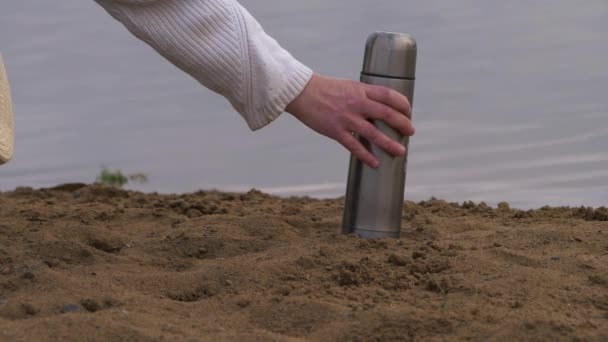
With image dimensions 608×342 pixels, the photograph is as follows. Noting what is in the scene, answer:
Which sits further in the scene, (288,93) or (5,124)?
(5,124)

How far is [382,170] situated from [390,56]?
0.34 metres

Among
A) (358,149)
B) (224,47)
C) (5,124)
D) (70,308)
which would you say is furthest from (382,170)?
(5,124)

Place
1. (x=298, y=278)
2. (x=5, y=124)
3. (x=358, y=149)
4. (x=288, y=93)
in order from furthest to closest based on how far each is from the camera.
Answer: (x=5, y=124) → (x=358, y=149) → (x=288, y=93) → (x=298, y=278)

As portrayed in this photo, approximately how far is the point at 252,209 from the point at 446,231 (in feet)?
3.23

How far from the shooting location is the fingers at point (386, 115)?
2.76 meters

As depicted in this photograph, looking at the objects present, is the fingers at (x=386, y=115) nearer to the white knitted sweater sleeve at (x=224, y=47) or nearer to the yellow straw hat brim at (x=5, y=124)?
the white knitted sweater sleeve at (x=224, y=47)

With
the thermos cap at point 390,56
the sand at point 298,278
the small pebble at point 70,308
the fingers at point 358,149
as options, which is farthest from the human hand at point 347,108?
the small pebble at point 70,308

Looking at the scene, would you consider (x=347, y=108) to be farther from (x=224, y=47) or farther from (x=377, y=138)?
(x=224, y=47)

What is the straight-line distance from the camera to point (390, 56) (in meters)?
2.90

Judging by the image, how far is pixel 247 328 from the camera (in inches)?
88.5

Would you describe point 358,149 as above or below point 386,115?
below

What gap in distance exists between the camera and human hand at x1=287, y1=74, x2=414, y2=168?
2740 mm

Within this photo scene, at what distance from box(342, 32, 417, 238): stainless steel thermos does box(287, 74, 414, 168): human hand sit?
0.08m

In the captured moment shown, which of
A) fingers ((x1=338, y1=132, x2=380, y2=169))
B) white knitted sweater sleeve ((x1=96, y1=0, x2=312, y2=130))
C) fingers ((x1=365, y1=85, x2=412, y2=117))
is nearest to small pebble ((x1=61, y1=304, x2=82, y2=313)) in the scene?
white knitted sweater sleeve ((x1=96, y1=0, x2=312, y2=130))
